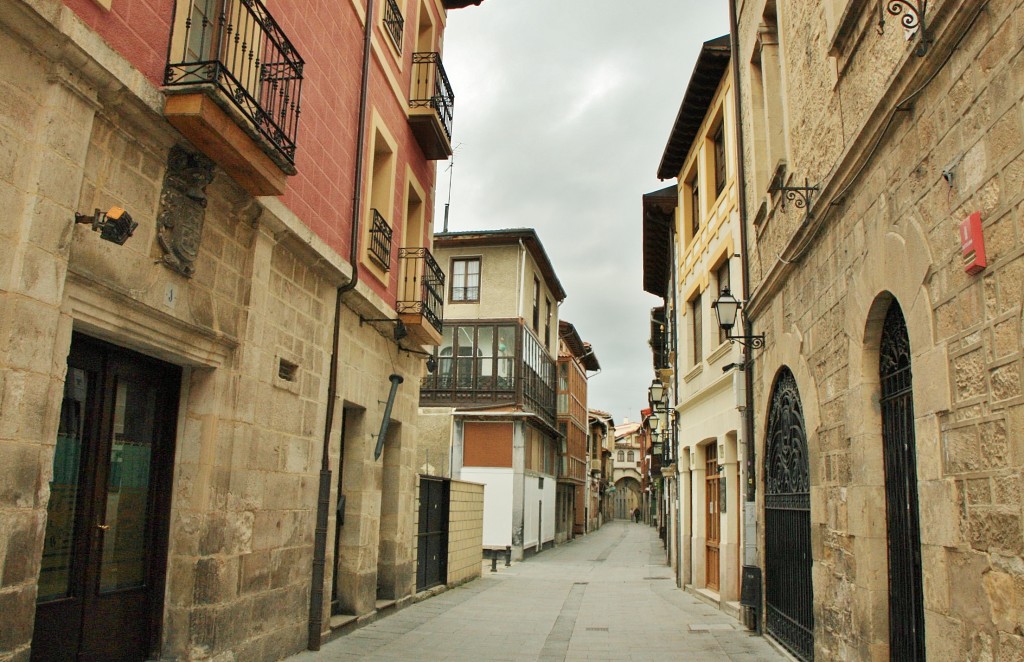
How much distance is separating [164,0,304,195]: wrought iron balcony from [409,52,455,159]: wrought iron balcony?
4.71 m

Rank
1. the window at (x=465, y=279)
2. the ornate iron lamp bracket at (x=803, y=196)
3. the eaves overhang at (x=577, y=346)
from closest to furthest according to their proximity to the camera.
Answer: the ornate iron lamp bracket at (x=803, y=196) < the window at (x=465, y=279) < the eaves overhang at (x=577, y=346)

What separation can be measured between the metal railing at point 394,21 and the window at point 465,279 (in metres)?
15.9

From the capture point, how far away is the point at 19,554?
415cm

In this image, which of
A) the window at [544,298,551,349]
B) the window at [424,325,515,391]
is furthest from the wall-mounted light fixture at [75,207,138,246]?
the window at [544,298,551,349]

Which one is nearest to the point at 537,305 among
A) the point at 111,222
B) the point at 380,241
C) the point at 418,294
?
the point at 418,294

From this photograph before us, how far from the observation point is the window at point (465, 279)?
27.4 meters

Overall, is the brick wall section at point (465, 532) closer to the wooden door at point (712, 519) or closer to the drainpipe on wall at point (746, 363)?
the wooden door at point (712, 519)

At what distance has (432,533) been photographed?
541 inches

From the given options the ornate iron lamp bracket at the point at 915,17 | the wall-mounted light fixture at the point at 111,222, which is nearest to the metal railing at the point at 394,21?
the wall-mounted light fixture at the point at 111,222

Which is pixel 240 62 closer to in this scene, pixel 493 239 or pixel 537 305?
pixel 493 239

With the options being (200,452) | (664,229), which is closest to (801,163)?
(200,452)

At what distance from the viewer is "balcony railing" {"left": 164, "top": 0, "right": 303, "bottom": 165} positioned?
5633mm

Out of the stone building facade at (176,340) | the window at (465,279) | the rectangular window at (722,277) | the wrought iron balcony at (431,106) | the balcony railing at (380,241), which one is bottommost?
the stone building facade at (176,340)

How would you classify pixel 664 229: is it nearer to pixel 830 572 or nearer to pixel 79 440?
pixel 830 572
